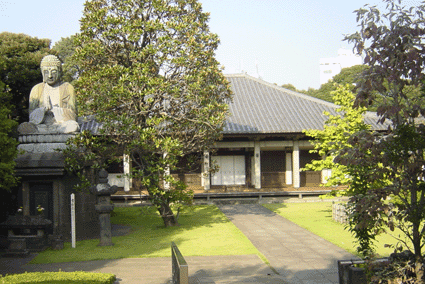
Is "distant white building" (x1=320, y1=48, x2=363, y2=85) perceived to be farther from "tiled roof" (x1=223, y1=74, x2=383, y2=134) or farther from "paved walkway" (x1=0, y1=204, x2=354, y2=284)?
"paved walkway" (x1=0, y1=204, x2=354, y2=284)

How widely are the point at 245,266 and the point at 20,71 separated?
1429 cm

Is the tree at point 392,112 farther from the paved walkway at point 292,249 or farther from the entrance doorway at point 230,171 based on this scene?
the entrance doorway at point 230,171

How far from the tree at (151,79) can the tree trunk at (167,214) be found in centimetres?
5

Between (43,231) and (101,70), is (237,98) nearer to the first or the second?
(101,70)

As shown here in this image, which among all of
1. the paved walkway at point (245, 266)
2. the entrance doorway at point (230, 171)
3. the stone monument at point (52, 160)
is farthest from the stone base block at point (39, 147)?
the entrance doorway at point (230, 171)

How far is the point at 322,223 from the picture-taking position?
16953 millimetres

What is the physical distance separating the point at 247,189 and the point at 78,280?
59.0 ft

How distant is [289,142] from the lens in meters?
25.4

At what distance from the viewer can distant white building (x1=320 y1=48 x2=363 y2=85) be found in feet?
411

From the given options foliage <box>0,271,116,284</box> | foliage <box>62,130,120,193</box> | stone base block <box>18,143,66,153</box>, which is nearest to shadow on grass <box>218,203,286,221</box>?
foliage <box>62,130,120,193</box>

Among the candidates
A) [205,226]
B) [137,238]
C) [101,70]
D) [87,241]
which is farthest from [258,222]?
[101,70]

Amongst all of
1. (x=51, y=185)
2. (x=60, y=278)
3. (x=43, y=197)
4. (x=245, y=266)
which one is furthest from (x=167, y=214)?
(x=60, y=278)

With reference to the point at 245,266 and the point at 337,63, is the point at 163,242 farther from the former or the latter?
the point at 337,63

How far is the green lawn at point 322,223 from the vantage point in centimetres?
1283
